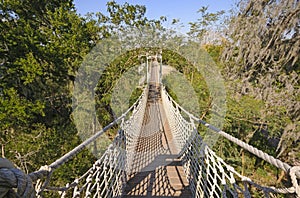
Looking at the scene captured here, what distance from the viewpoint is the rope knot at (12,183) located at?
1.20ft

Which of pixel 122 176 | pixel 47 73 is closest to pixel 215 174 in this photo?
pixel 122 176

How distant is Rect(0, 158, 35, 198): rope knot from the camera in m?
0.37

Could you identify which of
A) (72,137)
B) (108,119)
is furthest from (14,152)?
(108,119)

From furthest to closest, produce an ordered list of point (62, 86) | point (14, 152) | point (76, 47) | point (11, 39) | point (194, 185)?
1. point (62, 86)
2. point (76, 47)
3. point (11, 39)
4. point (14, 152)
5. point (194, 185)

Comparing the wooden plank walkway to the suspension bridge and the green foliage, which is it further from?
the green foliage

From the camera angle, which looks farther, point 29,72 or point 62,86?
point 62,86

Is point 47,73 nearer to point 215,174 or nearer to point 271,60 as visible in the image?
point 271,60

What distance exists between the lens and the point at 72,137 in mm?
5656

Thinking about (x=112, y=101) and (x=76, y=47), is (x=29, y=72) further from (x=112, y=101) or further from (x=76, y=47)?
(x=112, y=101)

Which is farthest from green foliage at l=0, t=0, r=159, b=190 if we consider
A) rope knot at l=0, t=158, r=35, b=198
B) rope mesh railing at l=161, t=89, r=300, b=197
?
rope knot at l=0, t=158, r=35, b=198

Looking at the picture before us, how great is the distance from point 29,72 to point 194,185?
527 centimetres

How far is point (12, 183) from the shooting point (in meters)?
0.37

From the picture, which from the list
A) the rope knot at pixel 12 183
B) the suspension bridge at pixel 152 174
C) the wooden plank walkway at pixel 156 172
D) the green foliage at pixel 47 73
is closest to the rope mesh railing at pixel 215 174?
the suspension bridge at pixel 152 174

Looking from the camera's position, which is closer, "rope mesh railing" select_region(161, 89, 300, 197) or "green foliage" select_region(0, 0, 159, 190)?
"rope mesh railing" select_region(161, 89, 300, 197)
